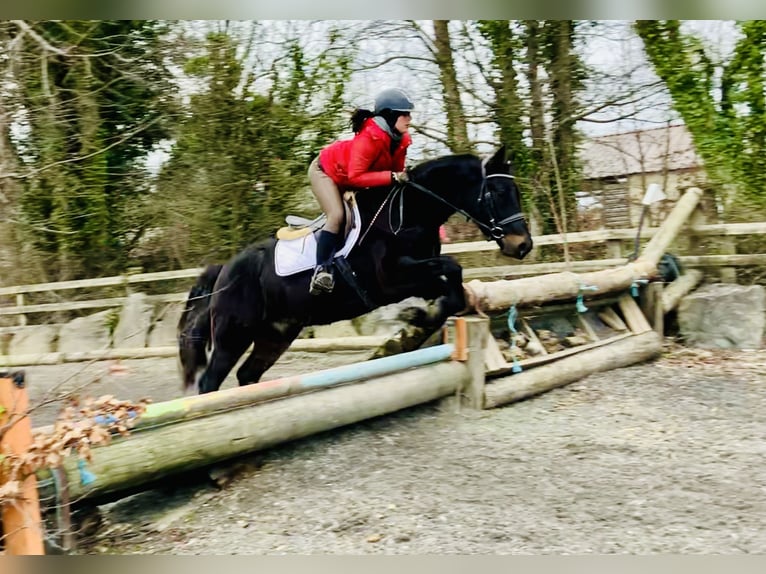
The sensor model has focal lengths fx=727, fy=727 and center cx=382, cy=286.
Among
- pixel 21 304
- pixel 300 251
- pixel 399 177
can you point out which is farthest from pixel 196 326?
pixel 399 177

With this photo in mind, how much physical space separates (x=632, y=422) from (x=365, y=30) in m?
1.97

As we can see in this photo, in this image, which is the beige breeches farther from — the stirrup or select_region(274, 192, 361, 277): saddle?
the stirrup

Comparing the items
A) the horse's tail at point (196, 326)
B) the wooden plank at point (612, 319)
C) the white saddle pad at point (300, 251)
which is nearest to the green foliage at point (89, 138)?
the horse's tail at point (196, 326)

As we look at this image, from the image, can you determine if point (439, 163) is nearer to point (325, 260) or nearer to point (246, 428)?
point (325, 260)

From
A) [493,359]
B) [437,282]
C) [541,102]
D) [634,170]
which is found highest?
[541,102]

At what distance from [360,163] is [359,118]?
0.23 meters

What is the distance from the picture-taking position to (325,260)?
9.67ft

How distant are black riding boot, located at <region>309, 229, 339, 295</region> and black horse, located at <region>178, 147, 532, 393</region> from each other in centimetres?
5

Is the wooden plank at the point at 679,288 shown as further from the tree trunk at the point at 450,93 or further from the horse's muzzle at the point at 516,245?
the tree trunk at the point at 450,93

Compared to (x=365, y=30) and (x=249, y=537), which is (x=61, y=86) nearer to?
(x=365, y=30)

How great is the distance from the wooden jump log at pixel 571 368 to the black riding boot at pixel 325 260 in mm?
829

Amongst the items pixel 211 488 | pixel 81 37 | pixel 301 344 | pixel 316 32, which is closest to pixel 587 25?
pixel 316 32

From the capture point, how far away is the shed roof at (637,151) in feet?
10.7

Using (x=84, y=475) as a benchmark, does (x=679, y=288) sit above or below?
above
